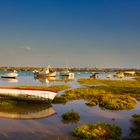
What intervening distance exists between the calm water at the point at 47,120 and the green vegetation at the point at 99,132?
91 cm

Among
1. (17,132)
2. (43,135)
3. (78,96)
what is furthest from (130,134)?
(78,96)

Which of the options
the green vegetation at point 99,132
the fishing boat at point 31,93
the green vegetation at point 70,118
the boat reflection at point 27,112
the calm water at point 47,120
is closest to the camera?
the green vegetation at point 99,132

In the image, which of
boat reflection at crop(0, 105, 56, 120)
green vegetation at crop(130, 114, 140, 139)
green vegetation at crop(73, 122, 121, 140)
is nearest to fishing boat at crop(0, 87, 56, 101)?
boat reflection at crop(0, 105, 56, 120)

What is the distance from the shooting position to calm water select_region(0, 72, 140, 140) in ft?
69.2

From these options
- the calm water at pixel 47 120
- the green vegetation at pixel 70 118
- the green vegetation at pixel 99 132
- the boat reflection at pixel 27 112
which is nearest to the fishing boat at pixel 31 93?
the calm water at pixel 47 120

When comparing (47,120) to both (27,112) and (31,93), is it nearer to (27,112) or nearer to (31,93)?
(27,112)

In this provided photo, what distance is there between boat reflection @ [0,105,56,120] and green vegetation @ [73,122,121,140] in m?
7.83

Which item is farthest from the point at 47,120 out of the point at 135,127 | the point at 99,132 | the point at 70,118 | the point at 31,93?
the point at 31,93

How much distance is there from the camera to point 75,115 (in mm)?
27344

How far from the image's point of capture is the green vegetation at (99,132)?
20.0 meters

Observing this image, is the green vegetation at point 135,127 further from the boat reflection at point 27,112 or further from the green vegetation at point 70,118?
the boat reflection at point 27,112

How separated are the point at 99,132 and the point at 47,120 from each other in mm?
7334

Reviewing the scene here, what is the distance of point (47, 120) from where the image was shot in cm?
2642

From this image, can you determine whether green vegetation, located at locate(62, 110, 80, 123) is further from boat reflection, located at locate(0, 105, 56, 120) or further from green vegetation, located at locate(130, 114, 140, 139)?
green vegetation, located at locate(130, 114, 140, 139)
